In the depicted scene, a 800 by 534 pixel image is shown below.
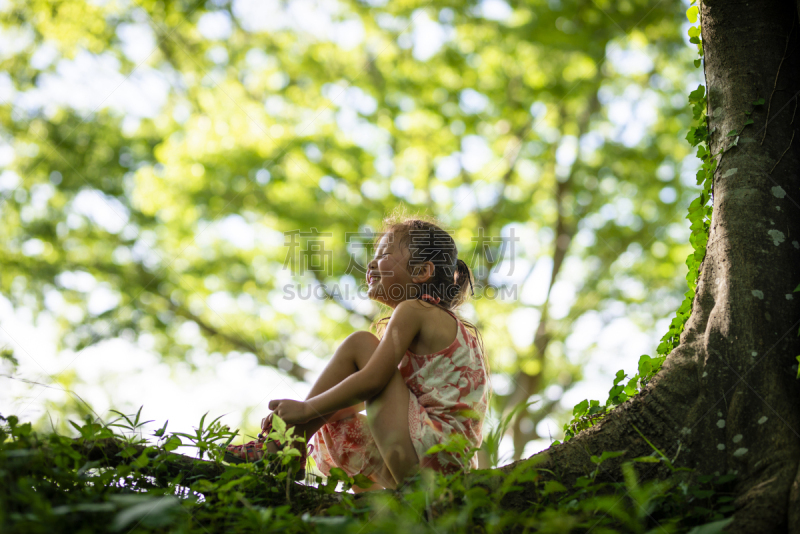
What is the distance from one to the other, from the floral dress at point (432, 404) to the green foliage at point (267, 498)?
50 cm

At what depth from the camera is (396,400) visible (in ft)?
7.57

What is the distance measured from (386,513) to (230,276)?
30.2ft

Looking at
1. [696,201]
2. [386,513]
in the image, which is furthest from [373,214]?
[386,513]

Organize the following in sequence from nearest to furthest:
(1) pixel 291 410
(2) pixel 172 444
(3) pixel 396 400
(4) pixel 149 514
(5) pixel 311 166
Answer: (4) pixel 149 514 → (2) pixel 172 444 → (1) pixel 291 410 → (3) pixel 396 400 → (5) pixel 311 166

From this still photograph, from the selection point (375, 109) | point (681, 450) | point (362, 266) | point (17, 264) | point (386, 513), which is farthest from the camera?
point (17, 264)

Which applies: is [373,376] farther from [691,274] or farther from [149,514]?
[691,274]

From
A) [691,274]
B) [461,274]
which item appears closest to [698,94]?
[691,274]

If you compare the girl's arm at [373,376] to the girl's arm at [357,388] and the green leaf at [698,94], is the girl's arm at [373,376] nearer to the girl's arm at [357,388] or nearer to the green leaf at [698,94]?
the girl's arm at [357,388]

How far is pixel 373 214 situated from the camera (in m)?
8.98

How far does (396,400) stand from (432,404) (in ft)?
0.66

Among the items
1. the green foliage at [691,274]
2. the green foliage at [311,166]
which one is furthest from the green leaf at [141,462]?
the green foliage at [311,166]

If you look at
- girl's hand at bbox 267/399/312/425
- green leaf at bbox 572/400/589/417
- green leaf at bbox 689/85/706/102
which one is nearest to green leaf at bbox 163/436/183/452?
girl's hand at bbox 267/399/312/425

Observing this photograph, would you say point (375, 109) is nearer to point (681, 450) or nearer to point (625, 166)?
point (625, 166)

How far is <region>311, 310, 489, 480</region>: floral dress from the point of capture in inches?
93.6
